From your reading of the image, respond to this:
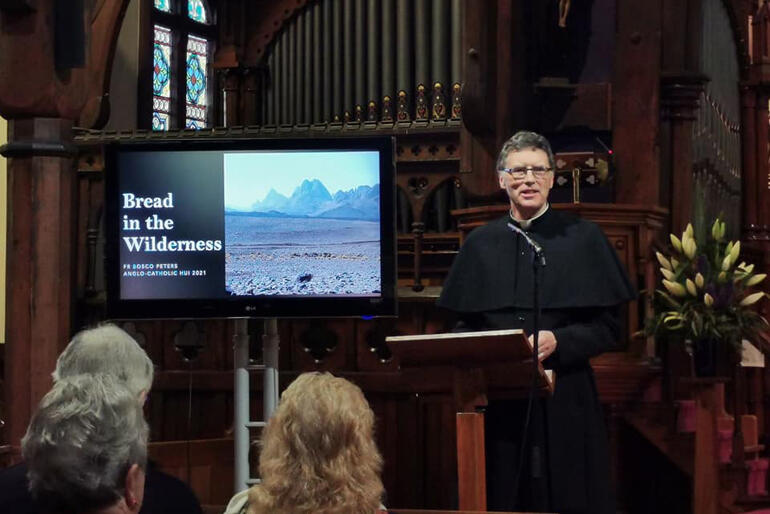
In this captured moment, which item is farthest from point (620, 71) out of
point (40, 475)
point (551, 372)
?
point (40, 475)

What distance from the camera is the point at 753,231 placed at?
1096 centimetres

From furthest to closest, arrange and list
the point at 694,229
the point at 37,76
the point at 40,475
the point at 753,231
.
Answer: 1. the point at 753,231
2. the point at 694,229
3. the point at 37,76
4. the point at 40,475

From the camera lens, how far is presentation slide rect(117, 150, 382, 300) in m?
5.27

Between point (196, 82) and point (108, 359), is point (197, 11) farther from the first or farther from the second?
point (108, 359)

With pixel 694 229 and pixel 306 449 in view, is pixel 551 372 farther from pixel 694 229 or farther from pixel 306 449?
pixel 694 229

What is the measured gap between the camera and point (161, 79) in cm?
1107

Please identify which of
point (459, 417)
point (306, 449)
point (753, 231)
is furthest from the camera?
point (753, 231)

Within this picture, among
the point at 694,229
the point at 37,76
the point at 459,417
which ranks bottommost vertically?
the point at 459,417

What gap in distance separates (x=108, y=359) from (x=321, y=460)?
1.18 metres

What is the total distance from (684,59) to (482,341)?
162 inches

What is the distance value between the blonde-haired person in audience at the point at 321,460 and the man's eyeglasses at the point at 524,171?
202cm

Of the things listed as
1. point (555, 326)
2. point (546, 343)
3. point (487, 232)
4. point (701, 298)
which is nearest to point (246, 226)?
point (487, 232)

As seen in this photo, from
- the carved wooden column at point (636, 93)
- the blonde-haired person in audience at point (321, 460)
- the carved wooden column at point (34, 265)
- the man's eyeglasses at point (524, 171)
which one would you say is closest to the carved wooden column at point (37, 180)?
the carved wooden column at point (34, 265)

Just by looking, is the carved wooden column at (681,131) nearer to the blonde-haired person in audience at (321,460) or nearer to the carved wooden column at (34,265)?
the carved wooden column at (34,265)
